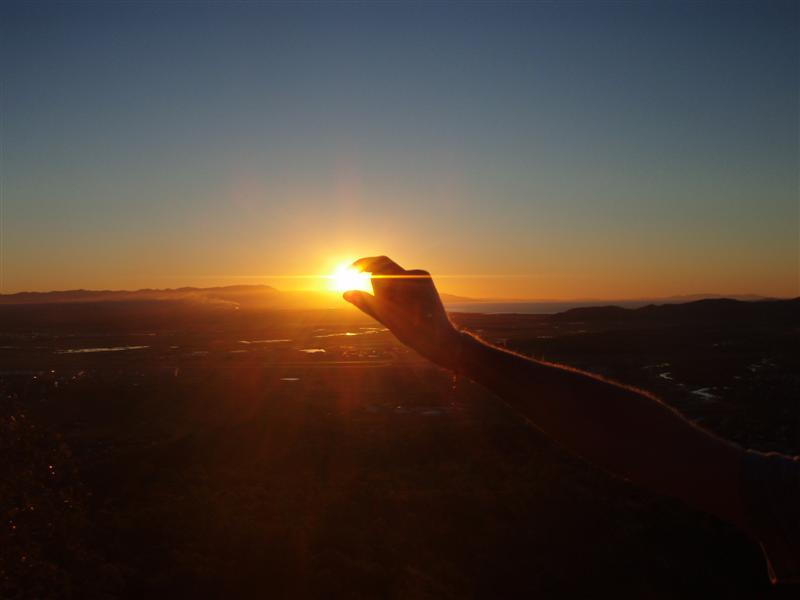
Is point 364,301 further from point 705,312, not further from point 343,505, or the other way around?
point 705,312

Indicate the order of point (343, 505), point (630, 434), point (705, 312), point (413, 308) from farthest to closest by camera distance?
point (705, 312) → point (343, 505) → point (413, 308) → point (630, 434)

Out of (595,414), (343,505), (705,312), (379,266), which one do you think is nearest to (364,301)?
(379,266)

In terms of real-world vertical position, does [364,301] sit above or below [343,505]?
above

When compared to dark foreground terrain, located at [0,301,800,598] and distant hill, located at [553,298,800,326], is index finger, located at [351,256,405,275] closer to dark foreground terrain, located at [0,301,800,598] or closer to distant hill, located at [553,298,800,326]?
dark foreground terrain, located at [0,301,800,598]

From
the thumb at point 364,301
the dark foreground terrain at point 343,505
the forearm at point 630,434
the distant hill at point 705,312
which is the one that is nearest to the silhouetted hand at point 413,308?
the thumb at point 364,301

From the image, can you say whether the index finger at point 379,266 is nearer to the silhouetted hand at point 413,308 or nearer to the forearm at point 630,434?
the silhouetted hand at point 413,308

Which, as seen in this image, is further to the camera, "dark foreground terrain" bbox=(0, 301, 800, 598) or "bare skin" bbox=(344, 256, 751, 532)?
"dark foreground terrain" bbox=(0, 301, 800, 598)

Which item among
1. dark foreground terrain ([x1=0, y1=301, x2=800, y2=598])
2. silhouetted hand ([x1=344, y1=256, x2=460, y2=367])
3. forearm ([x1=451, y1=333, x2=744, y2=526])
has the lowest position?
dark foreground terrain ([x1=0, y1=301, x2=800, y2=598])

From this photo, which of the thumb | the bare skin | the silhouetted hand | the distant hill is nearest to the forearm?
the bare skin
